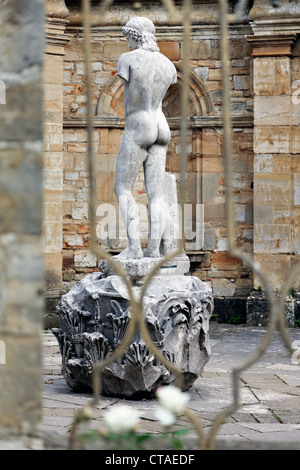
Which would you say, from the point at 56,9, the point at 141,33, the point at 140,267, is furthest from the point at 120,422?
the point at 56,9

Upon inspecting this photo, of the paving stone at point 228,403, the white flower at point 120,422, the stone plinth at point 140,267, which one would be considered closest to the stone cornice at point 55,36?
the paving stone at point 228,403

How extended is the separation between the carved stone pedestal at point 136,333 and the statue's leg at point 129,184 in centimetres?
25

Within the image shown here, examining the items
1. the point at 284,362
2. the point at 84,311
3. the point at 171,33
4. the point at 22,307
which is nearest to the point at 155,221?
the point at 84,311

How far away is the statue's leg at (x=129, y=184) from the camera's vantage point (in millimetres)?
5449

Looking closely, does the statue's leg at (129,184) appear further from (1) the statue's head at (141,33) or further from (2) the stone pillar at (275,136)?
(2) the stone pillar at (275,136)

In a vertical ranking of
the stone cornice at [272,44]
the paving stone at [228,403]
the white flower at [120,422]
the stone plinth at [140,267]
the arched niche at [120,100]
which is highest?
the stone cornice at [272,44]

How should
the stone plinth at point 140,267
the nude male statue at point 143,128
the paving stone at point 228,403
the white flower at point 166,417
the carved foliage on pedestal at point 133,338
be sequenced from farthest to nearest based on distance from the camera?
the nude male statue at point 143,128 < the stone plinth at point 140,267 < the carved foliage on pedestal at point 133,338 < the paving stone at point 228,403 < the white flower at point 166,417

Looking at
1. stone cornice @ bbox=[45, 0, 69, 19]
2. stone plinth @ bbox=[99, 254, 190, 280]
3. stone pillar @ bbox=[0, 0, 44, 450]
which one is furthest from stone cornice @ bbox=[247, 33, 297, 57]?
stone pillar @ bbox=[0, 0, 44, 450]

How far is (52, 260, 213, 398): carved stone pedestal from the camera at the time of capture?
4.82m

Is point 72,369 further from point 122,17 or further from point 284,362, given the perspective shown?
point 122,17

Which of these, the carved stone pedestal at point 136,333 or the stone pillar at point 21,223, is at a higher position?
the stone pillar at point 21,223

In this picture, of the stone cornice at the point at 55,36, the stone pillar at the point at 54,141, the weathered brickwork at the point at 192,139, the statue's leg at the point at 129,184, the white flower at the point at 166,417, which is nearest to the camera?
the white flower at the point at 166,417

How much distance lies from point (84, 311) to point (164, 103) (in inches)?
247

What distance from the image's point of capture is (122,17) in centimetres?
1033
